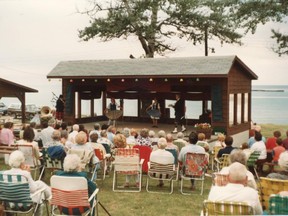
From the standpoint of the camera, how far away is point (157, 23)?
35.5 meters

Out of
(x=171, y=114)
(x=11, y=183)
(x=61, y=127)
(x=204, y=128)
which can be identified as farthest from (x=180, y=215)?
(x=171, y=114)

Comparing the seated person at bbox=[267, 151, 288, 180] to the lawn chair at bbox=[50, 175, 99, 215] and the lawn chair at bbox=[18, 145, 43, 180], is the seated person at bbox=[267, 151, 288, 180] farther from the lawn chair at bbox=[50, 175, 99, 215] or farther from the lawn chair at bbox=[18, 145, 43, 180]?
the lawn chair at bbox=[18, 145, 43, 180]

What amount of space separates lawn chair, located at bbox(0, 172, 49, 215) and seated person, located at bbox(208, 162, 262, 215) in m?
2.57

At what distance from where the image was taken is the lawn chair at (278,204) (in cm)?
499

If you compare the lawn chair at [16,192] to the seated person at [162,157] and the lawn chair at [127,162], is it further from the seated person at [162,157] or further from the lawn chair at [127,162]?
the seated person at [162,157]

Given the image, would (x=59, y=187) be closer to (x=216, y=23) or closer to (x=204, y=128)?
(x=204, y=128)

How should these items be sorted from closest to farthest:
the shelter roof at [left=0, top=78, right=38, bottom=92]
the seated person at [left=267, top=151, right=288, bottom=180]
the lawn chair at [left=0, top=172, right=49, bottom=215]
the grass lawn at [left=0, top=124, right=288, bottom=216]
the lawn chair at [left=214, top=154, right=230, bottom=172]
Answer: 1. the lawn chair at [left=0, top=172, right=49, bottom=215]
2. the seated person at [left=267, top=151, right=288, bottom=180]
3. the grass lawn at [left=0, top=124, right=288, bottom=216]
4. the lawn chair at [left=214, top=154, right=230, bottom=172]
5. the shelter roof at [left=0, top=78, right=38, bottom=92]

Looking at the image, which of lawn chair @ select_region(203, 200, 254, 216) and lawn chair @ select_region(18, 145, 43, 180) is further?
lawn chair @ select_region(18, 145, 43, 180)

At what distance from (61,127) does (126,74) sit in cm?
699

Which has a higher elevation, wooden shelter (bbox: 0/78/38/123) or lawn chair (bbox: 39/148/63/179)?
wooden shelter (bbox: 0/78/38/123)

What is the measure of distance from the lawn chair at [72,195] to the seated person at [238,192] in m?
1.72

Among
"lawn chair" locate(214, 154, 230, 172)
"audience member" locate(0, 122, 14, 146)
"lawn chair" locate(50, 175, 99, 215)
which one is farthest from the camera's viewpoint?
"audience member" locate(0, 122, 14, 146)

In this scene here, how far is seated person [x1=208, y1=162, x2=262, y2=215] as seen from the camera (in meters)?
4.94

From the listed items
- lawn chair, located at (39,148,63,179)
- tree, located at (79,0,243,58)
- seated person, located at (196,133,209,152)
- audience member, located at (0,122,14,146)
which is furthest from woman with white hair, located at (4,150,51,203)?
tree, located at (79,0,243,58)
